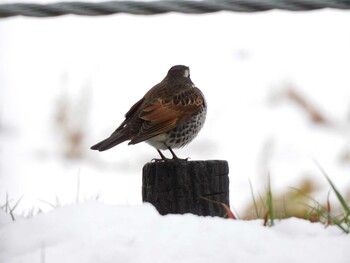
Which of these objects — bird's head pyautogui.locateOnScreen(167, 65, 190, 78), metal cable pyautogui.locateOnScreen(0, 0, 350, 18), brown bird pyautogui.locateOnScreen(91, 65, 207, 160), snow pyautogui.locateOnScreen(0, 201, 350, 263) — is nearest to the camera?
metal cable pyautogui.locateOnScreen(0, 0, 350, 18)

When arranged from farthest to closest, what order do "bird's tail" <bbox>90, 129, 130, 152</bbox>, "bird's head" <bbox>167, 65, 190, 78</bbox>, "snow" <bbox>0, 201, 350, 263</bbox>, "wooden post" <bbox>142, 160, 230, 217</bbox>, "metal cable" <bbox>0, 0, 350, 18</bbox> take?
"bird's head" <bbox>167, 65, 190, 78</bbox> → "bird's tail" <bbox>90, 129, 130, 152</bbox> → "wooden post" <bbox>142, 160, 230, 217</bbox> → "snow" <bbox>0, 201, 350, 263</bbox> → "metal cable" <bbox>0, 0, 350, 18</bbox>

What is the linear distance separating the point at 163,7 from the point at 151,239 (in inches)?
31.2

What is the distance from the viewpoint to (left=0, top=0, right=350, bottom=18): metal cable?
2.27 meters

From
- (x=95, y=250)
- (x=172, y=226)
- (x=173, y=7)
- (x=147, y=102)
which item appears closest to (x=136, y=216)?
(x=172, y=226)

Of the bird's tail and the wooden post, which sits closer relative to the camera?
the wooden post

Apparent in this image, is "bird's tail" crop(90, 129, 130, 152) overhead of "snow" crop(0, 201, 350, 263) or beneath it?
beneath

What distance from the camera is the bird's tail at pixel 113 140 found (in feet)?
14.1

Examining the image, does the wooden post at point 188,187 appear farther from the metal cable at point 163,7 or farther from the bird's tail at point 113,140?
the metal cable at point 163,7

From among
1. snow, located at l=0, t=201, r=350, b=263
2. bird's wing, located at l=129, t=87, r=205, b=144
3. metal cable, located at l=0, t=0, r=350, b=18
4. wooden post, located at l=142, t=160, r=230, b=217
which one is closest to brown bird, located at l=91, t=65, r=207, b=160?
bird's wing, located at l=129, t=87, r=205, b=144

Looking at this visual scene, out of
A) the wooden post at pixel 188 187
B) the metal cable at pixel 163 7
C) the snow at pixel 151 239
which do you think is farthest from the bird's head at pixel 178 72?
the metal cable at pixel 163 7

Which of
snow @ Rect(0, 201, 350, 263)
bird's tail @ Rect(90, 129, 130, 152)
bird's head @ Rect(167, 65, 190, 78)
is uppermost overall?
bird's head @ Rect(167, 65, 190, 78)

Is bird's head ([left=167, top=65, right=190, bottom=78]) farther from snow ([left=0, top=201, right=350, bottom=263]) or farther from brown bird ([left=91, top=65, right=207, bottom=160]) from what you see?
snow ([left=0, top=201, right=350, bottom=263])

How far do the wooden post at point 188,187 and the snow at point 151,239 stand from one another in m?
0.41

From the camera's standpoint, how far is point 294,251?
8.39 feet
